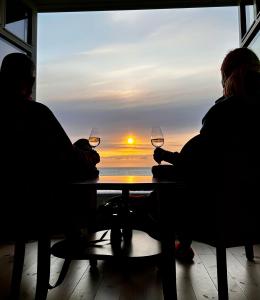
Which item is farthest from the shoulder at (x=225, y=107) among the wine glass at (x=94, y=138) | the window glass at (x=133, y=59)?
the window glass at (x=133, y=59)

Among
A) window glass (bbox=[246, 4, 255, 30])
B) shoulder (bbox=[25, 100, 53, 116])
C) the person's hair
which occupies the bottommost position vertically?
shoulder (bbox=[25, 100, 53, 116])

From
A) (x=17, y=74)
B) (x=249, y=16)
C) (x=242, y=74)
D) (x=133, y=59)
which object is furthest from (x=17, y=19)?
(x=242, y=74)

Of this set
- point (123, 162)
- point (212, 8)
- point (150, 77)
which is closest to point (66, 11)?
point (150, 77)

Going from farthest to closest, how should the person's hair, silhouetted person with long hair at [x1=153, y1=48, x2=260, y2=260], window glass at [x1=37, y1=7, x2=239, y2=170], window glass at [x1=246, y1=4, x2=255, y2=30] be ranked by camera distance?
window glass at [x1=37, y1=7, x2=239, y2=170], window glass at [x1=246, y1=4, x2=255, y2=30], the person's hair, silhouetted person with long hair at [x1=153, y1=48, x2=260, y2=260]

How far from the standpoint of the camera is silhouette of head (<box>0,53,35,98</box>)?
165cm

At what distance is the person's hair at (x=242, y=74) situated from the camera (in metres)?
1.56

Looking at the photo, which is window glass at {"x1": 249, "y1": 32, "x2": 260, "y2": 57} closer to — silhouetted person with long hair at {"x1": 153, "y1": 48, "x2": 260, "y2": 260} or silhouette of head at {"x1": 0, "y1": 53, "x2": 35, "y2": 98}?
silhouetted person with long hair at {"x1": 153, "y1": 48, "x2": 260, "y2": 260}

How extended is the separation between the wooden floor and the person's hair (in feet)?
3.57

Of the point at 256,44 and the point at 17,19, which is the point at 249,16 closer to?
the point at 256,44

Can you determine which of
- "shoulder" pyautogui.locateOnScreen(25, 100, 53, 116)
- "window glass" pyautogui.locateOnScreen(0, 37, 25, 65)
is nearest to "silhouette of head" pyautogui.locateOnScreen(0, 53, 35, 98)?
"shoulder" pyautogui.locateOnScreen(25, 100, 53, 116)

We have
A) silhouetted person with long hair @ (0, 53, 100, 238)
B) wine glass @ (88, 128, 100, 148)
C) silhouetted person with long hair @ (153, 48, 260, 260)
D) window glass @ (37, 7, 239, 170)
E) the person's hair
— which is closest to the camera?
silhouetted person with long hair @ (153, 48, 260, 260)

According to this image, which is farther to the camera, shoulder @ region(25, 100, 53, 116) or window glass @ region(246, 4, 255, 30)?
window glass @ region(246, 4, 255, 30)

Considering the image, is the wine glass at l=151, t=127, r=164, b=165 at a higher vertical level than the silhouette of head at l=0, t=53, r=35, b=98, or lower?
lower

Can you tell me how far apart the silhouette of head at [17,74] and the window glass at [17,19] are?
1995 millimetres
